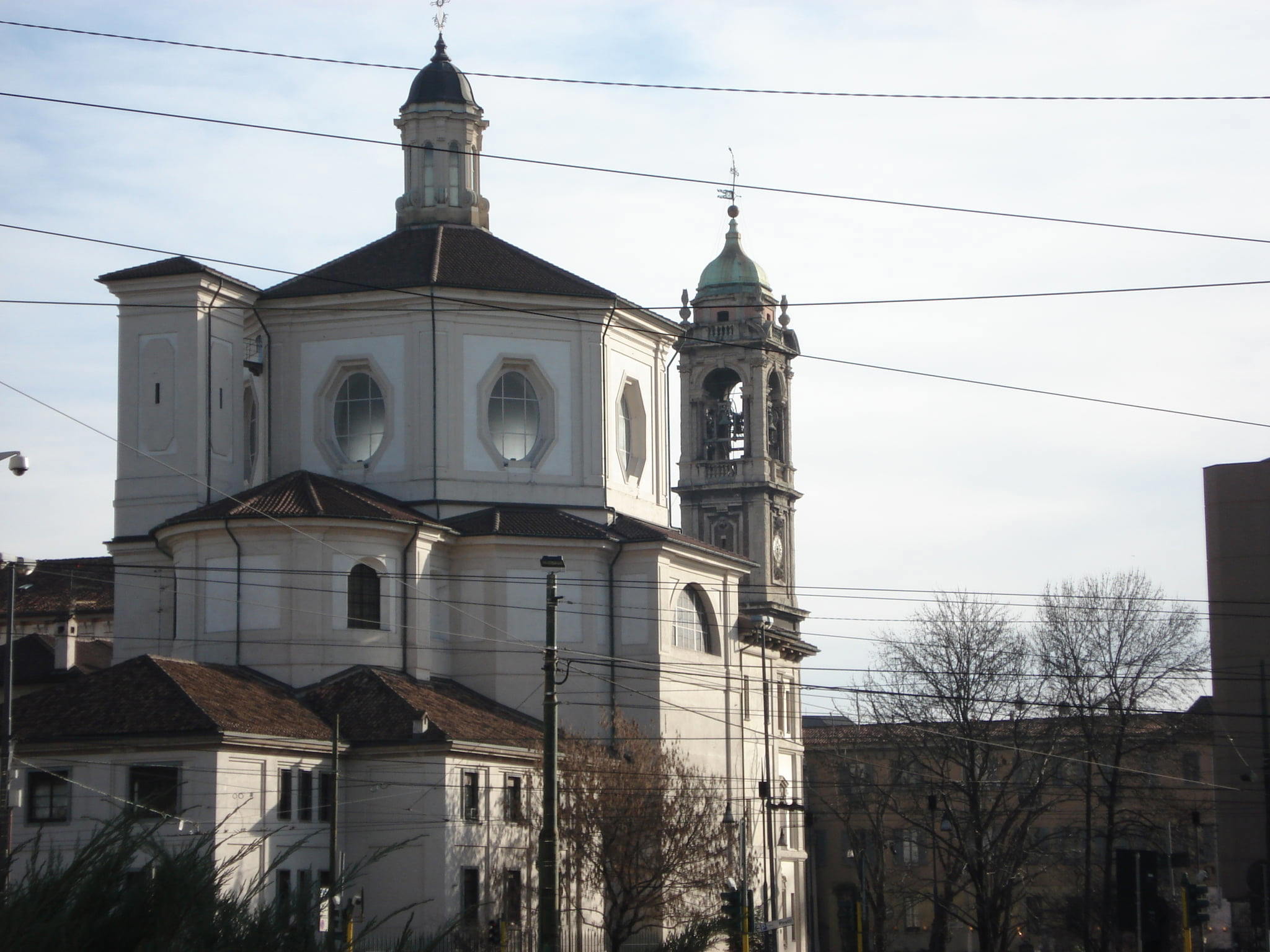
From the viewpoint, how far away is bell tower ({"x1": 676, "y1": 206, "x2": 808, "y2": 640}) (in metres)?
102

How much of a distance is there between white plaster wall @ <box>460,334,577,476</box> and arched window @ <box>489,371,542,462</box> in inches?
18.2

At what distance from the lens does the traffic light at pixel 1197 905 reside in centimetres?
3581

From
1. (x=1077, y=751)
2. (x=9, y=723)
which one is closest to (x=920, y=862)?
(x=1077, y=751)

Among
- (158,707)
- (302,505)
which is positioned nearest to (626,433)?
(302,505)

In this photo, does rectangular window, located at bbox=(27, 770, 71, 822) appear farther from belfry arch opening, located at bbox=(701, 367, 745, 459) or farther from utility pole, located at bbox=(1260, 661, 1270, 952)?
belfry arch opening, located at bbox=(701, 367, 745, 459)

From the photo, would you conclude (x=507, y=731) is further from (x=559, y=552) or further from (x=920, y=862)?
(x=920, y=862)

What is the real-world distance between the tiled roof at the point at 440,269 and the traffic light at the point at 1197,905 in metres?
26.8

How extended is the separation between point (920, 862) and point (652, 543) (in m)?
43.8

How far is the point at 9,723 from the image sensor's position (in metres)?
34.0

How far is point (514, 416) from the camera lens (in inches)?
2274

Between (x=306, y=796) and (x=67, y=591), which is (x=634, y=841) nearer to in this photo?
(x=306, y=796)

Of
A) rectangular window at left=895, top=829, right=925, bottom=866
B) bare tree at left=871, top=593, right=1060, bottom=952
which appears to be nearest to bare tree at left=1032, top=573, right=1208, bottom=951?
bare tree at left=871, top=593, right=1060, bottom=952

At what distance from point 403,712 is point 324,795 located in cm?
261

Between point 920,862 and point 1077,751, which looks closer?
point 1077,751
